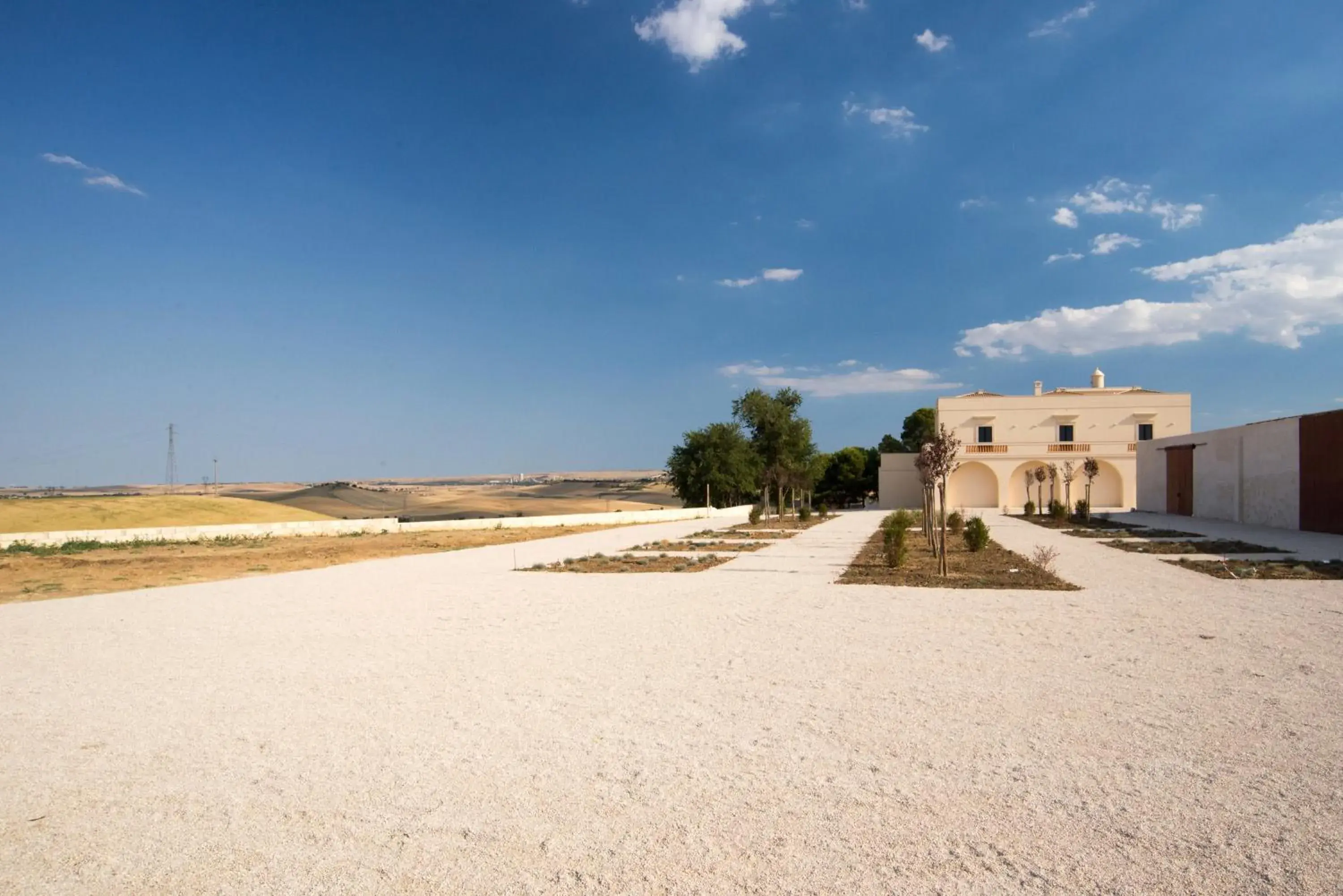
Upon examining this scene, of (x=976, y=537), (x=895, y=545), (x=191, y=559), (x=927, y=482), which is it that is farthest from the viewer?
(x=191, y=559)

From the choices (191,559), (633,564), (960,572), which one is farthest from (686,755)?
(191,559)

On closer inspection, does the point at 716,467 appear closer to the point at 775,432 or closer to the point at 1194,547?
the point at 775,432

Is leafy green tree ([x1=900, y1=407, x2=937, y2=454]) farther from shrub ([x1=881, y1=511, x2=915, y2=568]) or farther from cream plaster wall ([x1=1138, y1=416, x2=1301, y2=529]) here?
shrub ([x1=881, y1=511, x2=915, y2=568])

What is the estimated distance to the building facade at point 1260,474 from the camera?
2414cm

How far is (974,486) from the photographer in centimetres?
4703

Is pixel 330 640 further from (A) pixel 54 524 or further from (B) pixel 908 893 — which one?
(A) pixel 54 524

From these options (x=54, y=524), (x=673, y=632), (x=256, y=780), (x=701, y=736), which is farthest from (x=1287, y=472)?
(x=54, y=524)

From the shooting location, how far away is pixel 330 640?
8.66 m

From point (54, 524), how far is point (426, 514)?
16.7m

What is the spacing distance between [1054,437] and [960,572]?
1366 inches

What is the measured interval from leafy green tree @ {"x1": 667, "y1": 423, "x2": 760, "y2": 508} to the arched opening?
12577 millimetres

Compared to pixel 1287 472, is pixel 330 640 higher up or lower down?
lower down

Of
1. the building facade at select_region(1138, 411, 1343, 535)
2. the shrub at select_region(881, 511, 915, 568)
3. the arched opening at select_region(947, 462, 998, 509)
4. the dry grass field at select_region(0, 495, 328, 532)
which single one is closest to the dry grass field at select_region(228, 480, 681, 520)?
the dry grass field at select_region(0, 495, 328, 532)

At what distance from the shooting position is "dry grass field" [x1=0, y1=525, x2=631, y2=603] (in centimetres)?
1549
